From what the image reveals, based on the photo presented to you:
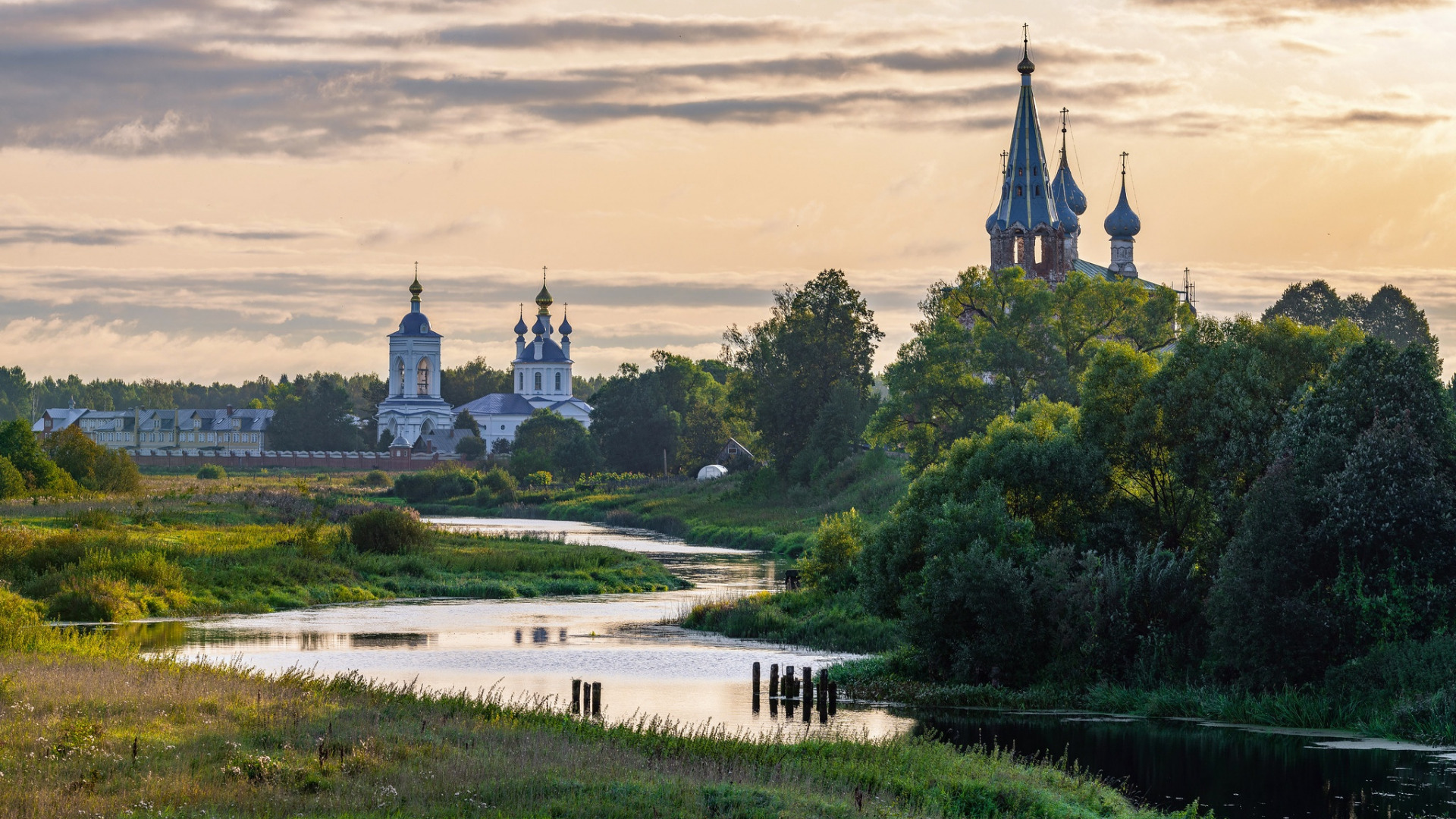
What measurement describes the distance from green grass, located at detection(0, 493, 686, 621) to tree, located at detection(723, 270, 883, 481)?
31.1m

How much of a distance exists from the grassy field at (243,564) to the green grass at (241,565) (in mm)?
56

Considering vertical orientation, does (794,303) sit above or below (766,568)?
above

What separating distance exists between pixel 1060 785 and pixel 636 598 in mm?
31251

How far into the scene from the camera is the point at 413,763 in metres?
20.9

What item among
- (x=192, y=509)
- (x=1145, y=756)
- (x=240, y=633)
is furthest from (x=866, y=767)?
(x=192, y=509)

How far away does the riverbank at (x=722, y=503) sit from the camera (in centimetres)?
8138

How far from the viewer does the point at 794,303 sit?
106375 millimetres

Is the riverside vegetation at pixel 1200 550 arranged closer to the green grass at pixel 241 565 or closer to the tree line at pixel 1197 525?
the tree line at pixel 1197 525

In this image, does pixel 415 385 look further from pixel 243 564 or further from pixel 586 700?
pixel 586 700

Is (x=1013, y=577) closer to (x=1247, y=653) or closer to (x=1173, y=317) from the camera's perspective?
(x=1247, y=653)

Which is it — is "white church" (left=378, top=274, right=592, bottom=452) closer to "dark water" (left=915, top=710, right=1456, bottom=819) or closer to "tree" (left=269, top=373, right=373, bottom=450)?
"tree" (left=269, top=373, right=373, bottom=450)

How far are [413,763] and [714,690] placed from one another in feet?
42.3

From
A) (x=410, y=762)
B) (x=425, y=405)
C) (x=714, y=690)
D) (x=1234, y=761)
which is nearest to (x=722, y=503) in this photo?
(x=714, y=690)

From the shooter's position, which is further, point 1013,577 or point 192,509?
point 192,509
